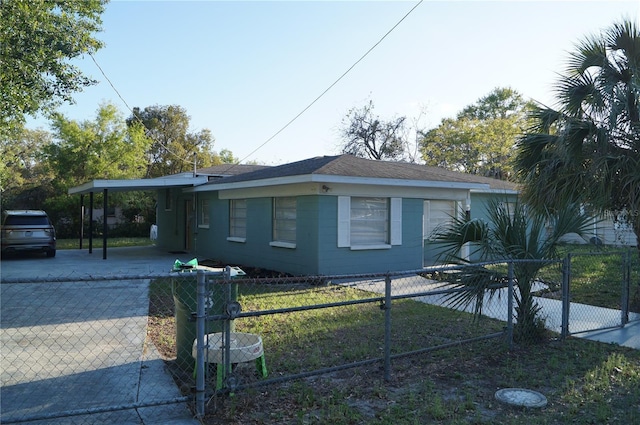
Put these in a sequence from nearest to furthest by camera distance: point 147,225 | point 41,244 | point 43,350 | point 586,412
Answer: point 586,412
point 43,350
point 41,244
point 147,225

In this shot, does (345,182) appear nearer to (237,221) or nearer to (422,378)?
(237,221)

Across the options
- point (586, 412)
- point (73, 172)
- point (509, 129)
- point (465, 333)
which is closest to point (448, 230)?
point (465, 333)

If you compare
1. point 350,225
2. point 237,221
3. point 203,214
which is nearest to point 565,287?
point 350,225

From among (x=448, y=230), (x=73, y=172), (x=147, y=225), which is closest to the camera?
(x=448, y=230)

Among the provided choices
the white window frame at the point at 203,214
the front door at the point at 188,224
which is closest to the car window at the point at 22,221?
the front door at the point at 188,224

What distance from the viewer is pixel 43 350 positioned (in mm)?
6121

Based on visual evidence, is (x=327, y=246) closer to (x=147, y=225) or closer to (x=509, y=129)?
(x=147, y=225)

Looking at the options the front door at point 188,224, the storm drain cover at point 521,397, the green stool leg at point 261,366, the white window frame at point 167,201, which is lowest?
the storm drain cover at point 521,397

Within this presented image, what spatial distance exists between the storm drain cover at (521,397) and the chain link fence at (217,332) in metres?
0.88

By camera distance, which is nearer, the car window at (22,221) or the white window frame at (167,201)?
the car window at (22,221)

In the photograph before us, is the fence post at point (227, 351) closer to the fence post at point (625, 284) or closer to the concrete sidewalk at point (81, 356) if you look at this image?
the concrete sidewalk at point (81, 356)

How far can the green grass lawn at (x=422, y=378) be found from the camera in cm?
430

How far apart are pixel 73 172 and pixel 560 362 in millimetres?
27441

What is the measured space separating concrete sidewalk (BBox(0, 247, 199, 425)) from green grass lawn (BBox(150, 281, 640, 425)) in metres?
0.54
